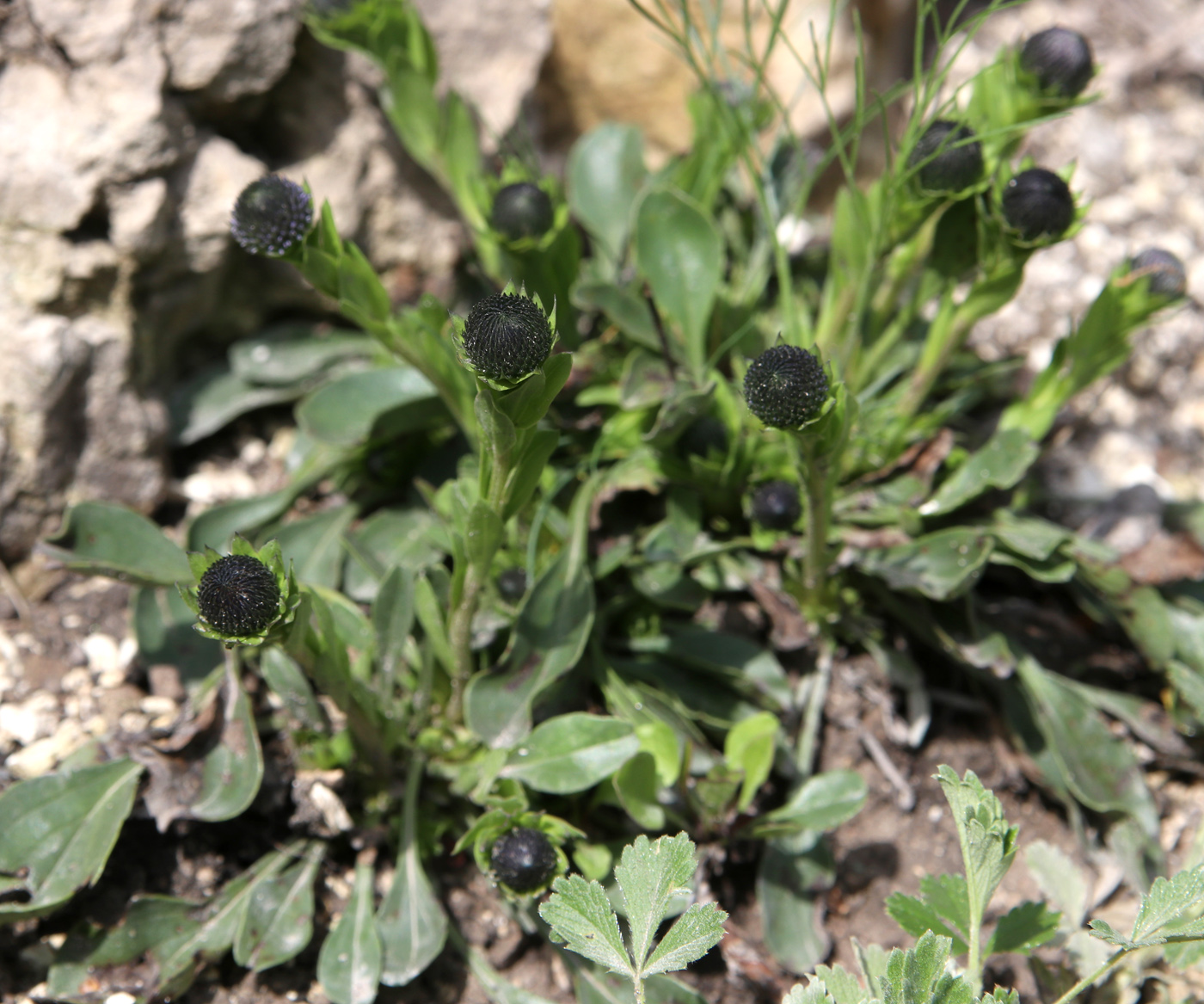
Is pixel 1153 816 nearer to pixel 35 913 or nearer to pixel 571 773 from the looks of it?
pixel 571 773

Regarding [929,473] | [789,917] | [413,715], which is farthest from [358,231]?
[789,917]

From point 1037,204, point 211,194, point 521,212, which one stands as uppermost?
point 1037,204

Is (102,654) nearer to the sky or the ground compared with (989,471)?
nearer to the ground

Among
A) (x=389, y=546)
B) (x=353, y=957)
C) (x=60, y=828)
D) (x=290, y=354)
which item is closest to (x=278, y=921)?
(x=353, y=957)

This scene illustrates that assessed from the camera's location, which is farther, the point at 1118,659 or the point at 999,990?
the point at 1118,659

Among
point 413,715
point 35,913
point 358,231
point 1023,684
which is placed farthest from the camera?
point 358,231

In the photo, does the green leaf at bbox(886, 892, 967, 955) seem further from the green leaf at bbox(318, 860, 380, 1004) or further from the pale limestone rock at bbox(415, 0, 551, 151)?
the pale limestone rock at bbox(415, 0, 551, 151)

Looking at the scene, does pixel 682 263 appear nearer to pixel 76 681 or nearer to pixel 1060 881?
pixel 1060 881

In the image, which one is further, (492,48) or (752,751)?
(492,48)
